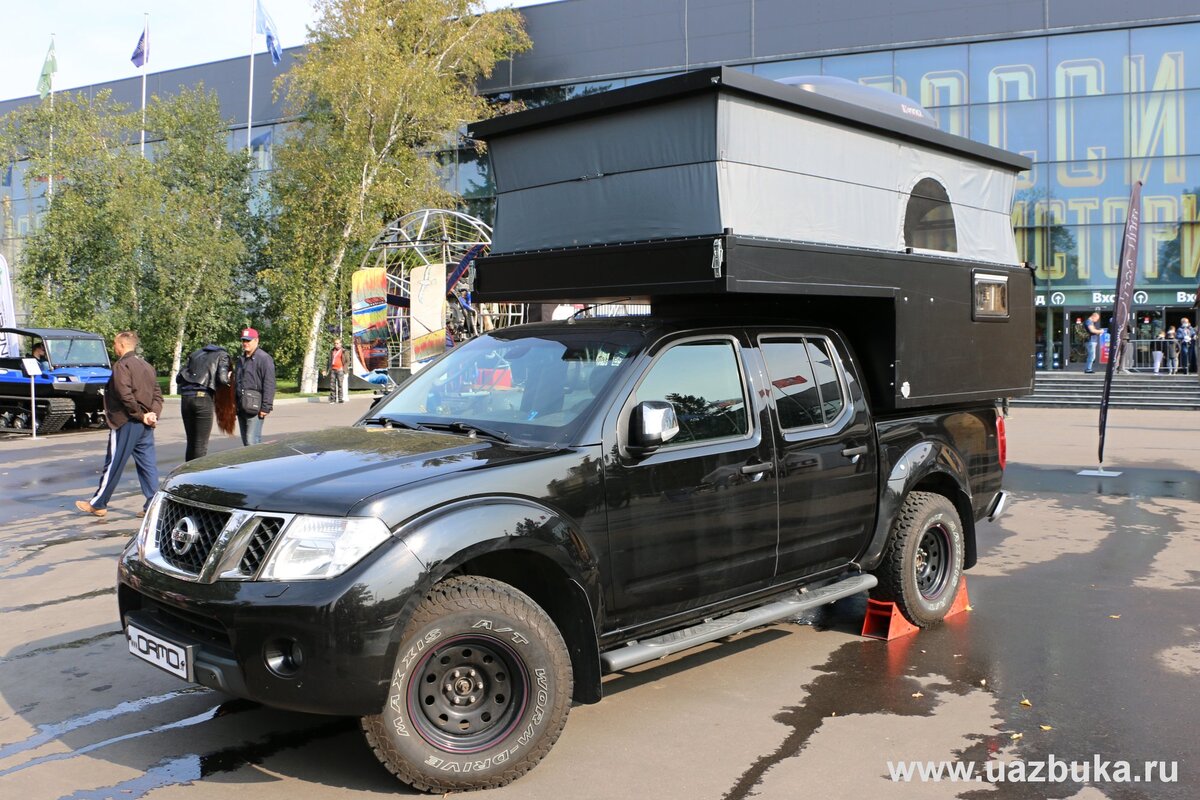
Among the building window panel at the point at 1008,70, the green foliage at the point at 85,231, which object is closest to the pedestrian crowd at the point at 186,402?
the green foliage at the point at 85,231

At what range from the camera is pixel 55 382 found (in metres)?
19.1

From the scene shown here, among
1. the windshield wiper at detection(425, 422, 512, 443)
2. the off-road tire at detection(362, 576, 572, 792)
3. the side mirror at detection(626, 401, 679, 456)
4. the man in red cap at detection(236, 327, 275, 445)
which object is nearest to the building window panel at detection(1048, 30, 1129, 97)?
the man in red cap at detection(236, 327, 275, 445)

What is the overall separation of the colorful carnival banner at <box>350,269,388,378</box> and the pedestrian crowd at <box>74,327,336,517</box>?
753 cm

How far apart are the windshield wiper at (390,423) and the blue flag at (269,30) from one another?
41.1m

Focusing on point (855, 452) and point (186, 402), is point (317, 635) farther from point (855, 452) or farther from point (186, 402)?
point (186, 402)

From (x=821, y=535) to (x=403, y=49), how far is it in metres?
35.1

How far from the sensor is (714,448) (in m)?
4.69

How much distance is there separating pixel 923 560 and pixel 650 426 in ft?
9.26

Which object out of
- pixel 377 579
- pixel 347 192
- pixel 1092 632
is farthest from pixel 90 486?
pixel 347 192

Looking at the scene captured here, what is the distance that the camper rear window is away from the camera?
649 cm

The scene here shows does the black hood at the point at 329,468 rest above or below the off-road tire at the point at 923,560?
above

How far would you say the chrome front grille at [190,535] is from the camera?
12.4 ft

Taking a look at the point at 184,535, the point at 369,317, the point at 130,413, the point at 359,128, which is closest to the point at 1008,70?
the point at 359,128

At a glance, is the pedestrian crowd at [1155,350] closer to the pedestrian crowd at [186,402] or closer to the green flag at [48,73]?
the pedestrian crowd at [186,402]
